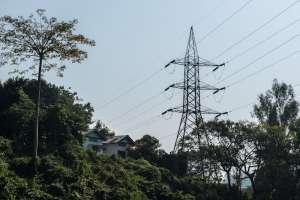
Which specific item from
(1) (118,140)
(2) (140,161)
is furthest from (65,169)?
(1) (118,140)

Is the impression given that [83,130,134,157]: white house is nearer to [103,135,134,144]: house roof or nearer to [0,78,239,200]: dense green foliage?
[103,135,134,144]: house roof

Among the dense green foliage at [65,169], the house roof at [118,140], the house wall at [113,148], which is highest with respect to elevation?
the house roof at [118,140]

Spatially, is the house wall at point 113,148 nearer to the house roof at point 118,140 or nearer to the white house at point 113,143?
the white house at point 113,143

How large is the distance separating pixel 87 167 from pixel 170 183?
34.2 ft

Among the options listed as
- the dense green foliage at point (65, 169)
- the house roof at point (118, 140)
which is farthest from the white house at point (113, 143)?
the dense green foliage at point (65, 169)

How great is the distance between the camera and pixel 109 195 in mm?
38719

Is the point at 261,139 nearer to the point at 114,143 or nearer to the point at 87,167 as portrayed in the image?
the point at 87,167

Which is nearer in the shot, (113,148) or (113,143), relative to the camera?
(113,143)

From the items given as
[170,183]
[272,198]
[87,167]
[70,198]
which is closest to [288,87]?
[272,198]

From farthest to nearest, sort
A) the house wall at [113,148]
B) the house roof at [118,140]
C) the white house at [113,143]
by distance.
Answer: the house roof at [118,140] < the house wall at [113,148] < the white house at [113,143]

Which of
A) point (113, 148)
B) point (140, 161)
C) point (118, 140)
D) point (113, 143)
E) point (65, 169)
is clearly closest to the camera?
point (65, 169)

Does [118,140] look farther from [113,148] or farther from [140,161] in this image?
[140,161]

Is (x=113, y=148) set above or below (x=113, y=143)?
below

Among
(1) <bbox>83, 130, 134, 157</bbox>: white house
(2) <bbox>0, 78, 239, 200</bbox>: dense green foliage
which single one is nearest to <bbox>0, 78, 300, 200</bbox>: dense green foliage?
(2) <bbox>0, 78, 239, 200</bbox>: dense green foliage
